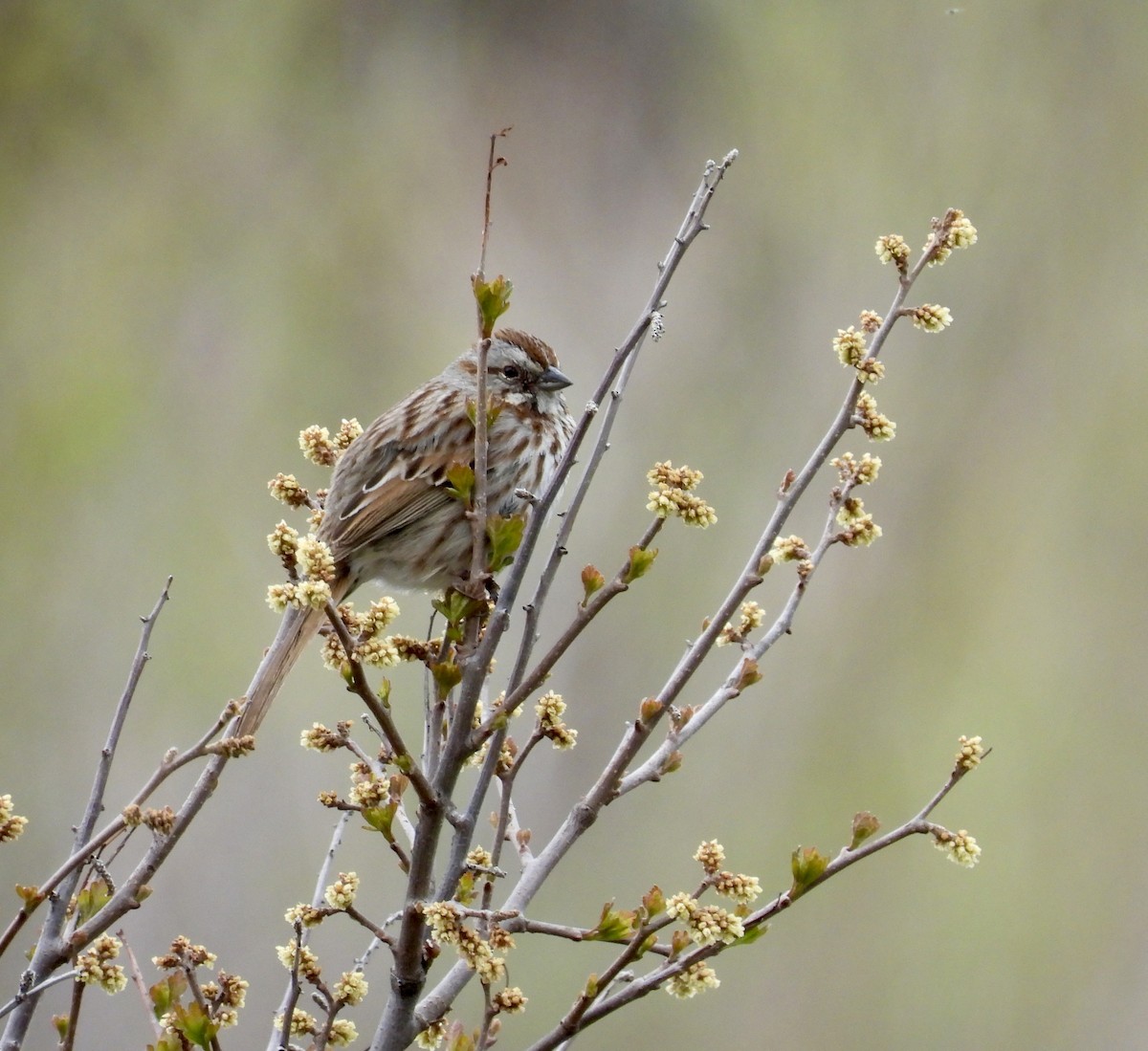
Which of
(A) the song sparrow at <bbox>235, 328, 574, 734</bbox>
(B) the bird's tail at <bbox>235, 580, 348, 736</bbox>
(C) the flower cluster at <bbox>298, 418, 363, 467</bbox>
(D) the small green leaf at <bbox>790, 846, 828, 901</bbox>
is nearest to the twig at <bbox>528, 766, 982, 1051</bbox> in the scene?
(D) the small green leaf at <bbox>790, 846, 828, 901</bbox>

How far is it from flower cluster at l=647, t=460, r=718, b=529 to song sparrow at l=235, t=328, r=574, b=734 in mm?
762

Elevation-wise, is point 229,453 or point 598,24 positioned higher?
point 598,24

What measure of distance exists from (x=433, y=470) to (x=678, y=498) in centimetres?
98

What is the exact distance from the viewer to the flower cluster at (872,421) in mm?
1256

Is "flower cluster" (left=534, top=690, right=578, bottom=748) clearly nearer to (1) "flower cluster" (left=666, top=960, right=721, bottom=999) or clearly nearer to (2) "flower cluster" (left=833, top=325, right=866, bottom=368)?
(1) "flower cluster" (left=666, top=960, right=721, bottom=999)

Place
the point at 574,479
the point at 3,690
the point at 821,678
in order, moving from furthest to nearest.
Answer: the point at 821,678 < the point at 3,690 < the point at 574,479

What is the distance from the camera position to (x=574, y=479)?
2.92 m

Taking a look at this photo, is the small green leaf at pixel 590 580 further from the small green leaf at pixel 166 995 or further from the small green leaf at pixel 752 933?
the small green leaf at pixel 166 995

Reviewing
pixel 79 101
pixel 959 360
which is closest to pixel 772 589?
pixel 959 360

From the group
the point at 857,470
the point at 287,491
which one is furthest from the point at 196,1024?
the point at 857,470

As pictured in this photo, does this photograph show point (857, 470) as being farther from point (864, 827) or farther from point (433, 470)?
point (433, 470)

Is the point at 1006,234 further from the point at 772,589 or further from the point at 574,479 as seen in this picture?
the point at 574,479

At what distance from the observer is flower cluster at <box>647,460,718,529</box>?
1132 millimetres

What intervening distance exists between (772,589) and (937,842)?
2693 mm
